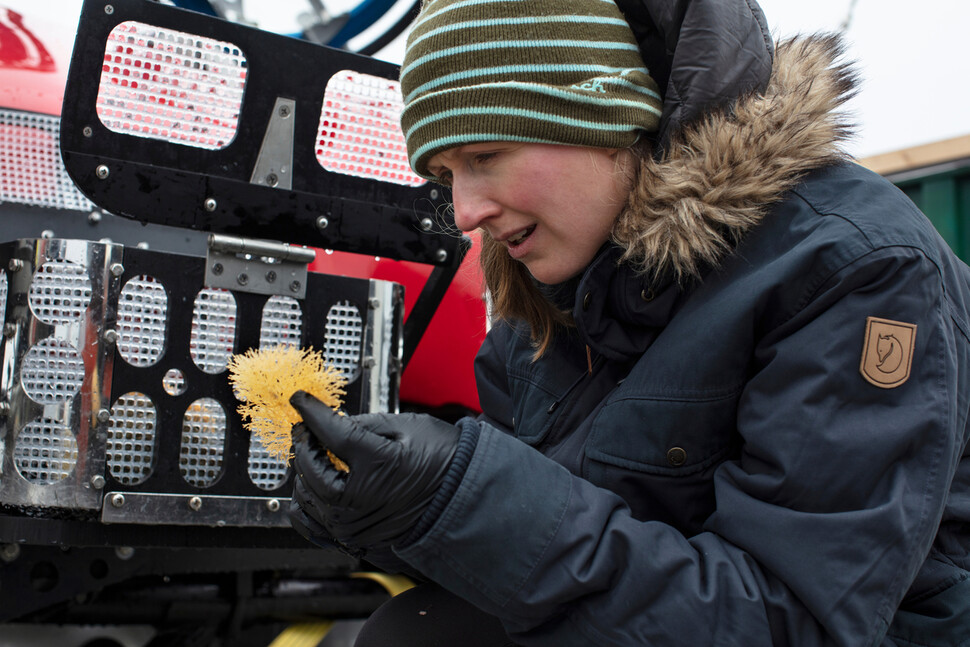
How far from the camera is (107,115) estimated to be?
5.87ft

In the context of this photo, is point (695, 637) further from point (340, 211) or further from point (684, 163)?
point (340, 211)

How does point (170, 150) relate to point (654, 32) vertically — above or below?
below

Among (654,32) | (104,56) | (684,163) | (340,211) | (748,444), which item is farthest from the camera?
(340,211)

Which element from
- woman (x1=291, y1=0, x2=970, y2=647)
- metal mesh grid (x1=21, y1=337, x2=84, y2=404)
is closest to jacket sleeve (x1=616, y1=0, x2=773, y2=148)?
woman (x1=291, y1=0, x2=970, y2=647)

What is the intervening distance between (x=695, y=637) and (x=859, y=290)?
1.68ft

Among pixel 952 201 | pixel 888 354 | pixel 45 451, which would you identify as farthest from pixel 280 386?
pixel 952 201

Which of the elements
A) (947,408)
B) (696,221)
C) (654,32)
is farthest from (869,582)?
(654,32)

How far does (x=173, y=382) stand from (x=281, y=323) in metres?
0.25

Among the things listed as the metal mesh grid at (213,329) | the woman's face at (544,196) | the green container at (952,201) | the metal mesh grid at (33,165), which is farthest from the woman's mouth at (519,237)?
the green container at (952,201)

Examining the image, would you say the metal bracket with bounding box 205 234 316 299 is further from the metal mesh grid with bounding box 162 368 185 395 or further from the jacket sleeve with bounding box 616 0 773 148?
the jacket sleeve with bounding box 616 0 773 148

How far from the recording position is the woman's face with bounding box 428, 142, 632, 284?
1.44 metres

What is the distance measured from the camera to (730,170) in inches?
52.8

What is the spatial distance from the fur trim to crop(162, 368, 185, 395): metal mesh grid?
97 cm

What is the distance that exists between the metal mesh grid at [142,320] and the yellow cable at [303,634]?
948 mm
